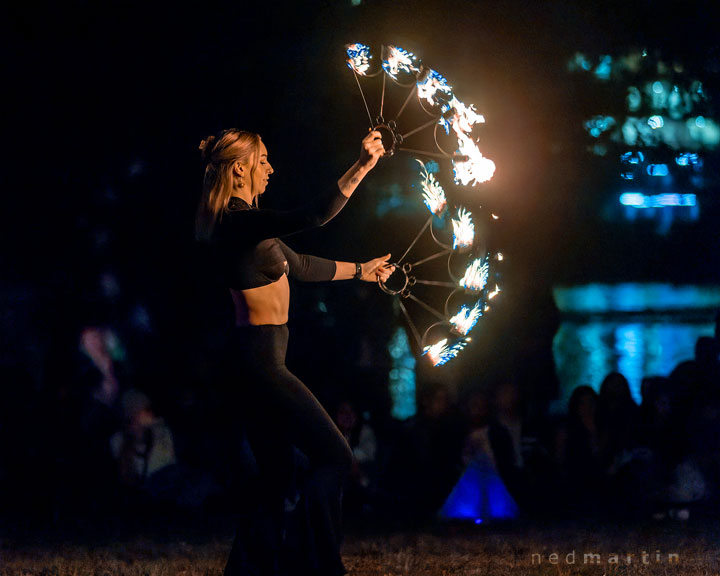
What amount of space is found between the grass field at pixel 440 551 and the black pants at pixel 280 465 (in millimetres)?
783

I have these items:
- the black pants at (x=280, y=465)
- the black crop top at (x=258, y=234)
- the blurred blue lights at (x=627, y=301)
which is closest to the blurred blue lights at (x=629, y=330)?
the blurred blue lights at (x=627, y=301)

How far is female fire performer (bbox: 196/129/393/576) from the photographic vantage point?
3.03 meters

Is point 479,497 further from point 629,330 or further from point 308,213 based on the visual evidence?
point 629,330

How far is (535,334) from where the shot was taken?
197 inches

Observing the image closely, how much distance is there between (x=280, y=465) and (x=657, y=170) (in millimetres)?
3070

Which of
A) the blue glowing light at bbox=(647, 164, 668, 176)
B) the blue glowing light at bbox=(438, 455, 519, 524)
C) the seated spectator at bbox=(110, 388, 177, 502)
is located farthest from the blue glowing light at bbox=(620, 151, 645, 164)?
the seated spectator at bbox=(110, 388, 177, 502)

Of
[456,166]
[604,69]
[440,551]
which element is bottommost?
[440,551]

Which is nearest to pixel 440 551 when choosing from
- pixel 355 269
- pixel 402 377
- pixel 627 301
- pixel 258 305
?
pixel 402 377

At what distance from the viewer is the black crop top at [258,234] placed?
2.99 m

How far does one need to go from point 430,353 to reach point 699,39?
8.49 ft

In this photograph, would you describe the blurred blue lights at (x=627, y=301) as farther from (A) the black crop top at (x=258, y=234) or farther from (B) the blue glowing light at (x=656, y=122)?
(A) the black crop top at (x=258, y=234)

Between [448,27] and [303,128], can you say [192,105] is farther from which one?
[448,27]

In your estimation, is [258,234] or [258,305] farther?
[258,305]

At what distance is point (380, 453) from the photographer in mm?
4473
